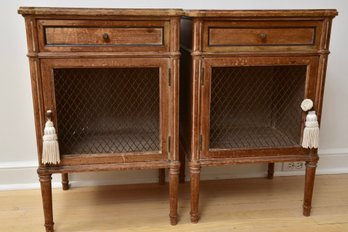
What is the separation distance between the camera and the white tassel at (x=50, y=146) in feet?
4.48

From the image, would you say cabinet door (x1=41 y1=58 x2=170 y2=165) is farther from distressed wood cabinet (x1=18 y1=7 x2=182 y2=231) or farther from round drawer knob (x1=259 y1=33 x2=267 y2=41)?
round drawer knob (x1=259 y1=33 x2=267 y2=41)

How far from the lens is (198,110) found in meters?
1.45

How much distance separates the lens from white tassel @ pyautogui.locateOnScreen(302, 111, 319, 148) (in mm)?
1499

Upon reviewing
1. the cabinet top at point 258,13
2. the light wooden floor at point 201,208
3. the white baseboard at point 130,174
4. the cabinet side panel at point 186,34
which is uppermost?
the cabinet top at point 258,13

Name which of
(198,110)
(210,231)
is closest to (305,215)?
(210,231)

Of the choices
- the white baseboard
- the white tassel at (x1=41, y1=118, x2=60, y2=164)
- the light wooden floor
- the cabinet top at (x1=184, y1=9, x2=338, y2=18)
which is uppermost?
the cabinet top at (x1=184, y1=9, x2=338, y2=18)

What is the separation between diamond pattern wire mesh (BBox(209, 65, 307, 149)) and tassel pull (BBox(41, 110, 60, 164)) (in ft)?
2.07

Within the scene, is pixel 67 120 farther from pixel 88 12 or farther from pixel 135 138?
pixel 88 12

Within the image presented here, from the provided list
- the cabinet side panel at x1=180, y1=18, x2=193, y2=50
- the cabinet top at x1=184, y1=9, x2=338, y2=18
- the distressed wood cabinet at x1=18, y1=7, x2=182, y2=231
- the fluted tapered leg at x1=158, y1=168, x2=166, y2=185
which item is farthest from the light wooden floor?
the cabinet top at x1=184, y1=9, x2=338, y2=18

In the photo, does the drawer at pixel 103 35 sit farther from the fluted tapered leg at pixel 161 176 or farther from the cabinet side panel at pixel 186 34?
the fluted tapered leg at pixel 161 176

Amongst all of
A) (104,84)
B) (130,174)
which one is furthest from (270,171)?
(104,84)

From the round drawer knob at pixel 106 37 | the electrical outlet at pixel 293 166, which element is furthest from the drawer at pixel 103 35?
the electrical outlet at pixel 293 166

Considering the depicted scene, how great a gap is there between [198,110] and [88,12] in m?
0.56

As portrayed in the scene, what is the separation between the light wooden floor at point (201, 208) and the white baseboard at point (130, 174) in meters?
0.05
